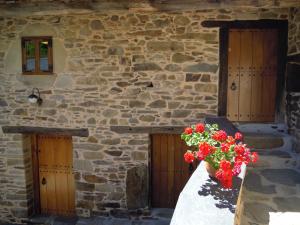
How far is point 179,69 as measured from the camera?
5820mm

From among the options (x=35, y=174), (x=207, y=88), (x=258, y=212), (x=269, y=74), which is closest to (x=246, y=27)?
(x=269, y=74)

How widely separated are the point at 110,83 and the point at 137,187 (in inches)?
75.3

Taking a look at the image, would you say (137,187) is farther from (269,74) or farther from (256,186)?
(269,74)

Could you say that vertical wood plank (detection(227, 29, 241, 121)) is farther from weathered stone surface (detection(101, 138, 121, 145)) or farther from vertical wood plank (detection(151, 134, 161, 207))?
weathered stone surface (detection(101, 138, 121, 145))

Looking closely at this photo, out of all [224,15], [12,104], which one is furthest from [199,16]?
[12,104]

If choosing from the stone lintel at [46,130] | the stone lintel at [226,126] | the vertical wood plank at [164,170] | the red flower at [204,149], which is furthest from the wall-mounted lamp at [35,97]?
the red flower at [204,149]

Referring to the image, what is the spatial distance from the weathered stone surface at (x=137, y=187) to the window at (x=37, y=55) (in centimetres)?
237

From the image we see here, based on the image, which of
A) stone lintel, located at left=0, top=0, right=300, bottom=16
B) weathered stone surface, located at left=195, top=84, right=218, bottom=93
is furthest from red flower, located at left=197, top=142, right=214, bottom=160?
weathered stone surface, located at left=195, top=84, right=218, bottom=93

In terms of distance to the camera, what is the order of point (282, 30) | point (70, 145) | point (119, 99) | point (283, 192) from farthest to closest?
1. point (70, 145)
2. point (119, 99)
3. point (282, 30)
4. point (283, 192)

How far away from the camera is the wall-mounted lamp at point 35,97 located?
6133 millimetres

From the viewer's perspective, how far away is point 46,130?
20.7 feet

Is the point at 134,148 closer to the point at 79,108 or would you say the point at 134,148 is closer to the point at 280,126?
the point at 79,108

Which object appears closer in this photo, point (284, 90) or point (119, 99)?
point (284, 90)

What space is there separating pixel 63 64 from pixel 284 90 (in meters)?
3.81
